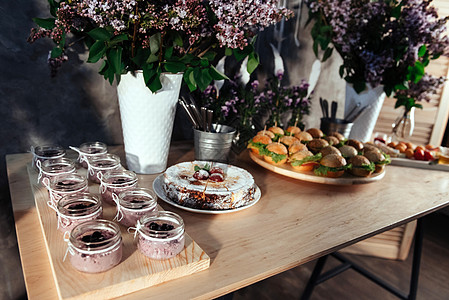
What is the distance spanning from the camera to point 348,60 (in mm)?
1786

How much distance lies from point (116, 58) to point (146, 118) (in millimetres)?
221

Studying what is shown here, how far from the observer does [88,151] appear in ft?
3.76

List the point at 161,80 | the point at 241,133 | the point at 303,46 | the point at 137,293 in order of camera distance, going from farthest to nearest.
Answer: the point at 303,46 → the point at 241,133 → the point at 161,80 → the point at 137,293

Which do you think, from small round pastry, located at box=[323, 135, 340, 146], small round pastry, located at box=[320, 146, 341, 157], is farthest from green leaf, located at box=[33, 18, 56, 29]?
Answer: small round pastry, located at box=[323, 135, 340, 146]

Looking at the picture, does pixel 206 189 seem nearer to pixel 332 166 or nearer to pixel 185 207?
pixel 185 207

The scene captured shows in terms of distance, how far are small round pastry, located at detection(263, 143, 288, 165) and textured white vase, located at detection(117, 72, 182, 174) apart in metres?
0.40

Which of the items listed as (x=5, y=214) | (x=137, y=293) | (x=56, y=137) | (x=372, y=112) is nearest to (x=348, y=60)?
(x=372, y=112)

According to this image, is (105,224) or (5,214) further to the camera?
(5,214)

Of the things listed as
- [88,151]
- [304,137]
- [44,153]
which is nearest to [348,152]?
[304,137]

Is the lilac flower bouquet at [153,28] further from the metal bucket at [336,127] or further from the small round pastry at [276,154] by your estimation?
the metal bucket at [336,127]

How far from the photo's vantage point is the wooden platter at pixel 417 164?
5.24 feet

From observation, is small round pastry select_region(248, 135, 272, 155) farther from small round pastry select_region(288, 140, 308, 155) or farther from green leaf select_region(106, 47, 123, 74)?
green leaf select_region(106, 47, 123, 74)

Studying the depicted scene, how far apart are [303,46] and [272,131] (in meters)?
0.78

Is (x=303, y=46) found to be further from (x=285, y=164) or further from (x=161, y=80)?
(x=161, y=80)
